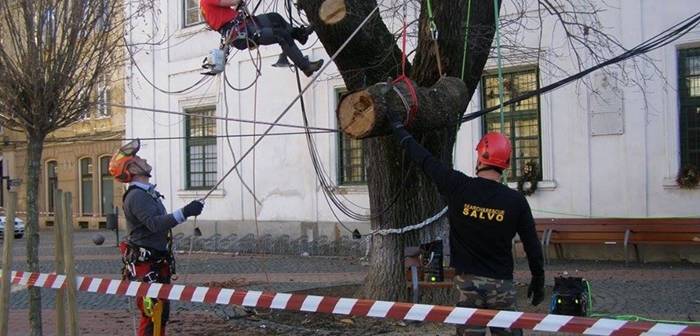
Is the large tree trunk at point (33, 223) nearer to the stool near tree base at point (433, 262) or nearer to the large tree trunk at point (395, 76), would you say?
the large tree trunk at point (395, 76)

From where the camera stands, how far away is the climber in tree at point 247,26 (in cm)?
768

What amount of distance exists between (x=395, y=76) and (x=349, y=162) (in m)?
9.49

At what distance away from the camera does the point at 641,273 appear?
11852 mm

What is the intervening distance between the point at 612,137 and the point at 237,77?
9.53 meters

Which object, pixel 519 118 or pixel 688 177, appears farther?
pixel 519 118

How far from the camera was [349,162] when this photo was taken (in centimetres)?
1720

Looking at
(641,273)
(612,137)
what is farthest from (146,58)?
(641,273)

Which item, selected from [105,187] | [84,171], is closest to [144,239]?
[105,187]

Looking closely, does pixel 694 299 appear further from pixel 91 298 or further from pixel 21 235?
pixel 21 235

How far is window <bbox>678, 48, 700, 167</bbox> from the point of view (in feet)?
42.2

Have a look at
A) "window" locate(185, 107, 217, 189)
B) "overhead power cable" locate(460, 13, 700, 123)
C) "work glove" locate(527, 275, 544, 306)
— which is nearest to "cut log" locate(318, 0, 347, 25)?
"overhead power cable" locate(460, 13, 700, 123)

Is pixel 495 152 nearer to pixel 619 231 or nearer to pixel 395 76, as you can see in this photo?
pixel 395 76

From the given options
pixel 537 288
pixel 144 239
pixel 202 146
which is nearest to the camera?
pixel 537 288

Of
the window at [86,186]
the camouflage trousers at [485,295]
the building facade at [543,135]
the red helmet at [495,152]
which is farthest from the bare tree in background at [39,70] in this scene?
the window at [86,186]
